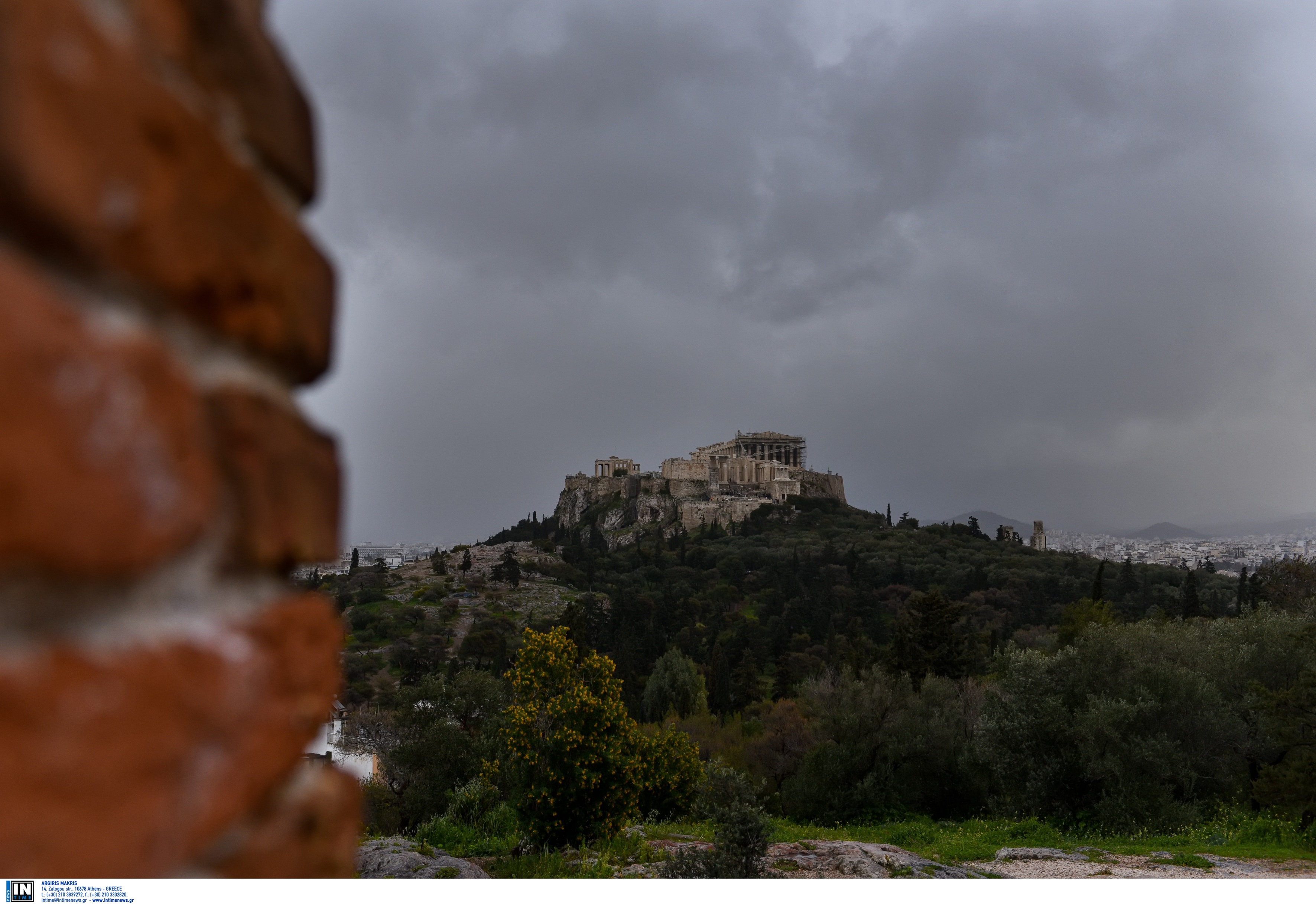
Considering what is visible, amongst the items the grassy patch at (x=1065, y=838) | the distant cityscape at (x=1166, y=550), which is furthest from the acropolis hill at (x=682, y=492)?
the grassy patch at (x=1065, y=838)

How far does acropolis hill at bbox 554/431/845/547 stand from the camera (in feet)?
234

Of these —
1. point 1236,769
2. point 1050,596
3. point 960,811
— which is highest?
point 1050,596

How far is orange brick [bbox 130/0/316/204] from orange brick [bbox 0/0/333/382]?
0.04m

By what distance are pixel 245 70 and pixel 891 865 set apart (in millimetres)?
10517

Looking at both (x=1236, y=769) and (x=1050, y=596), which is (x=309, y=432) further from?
(x=1050, y=596)

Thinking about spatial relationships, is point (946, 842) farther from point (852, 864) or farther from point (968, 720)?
point (968, 720)

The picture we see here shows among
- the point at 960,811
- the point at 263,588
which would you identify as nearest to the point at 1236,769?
the point at 960,811

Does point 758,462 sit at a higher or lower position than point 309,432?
higher

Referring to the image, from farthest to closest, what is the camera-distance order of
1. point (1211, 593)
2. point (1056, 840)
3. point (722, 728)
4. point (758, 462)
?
point (758, 462)
point (1211, 593)
point (722, 728)
point (1056, 840)

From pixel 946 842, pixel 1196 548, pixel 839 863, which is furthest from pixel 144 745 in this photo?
pixel 1196 548

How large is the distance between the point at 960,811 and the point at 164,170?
18944mm

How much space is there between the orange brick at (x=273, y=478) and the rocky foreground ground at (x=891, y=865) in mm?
8514

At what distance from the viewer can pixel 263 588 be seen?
675mm

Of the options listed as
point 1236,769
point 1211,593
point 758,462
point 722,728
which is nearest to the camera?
point 1236,769
